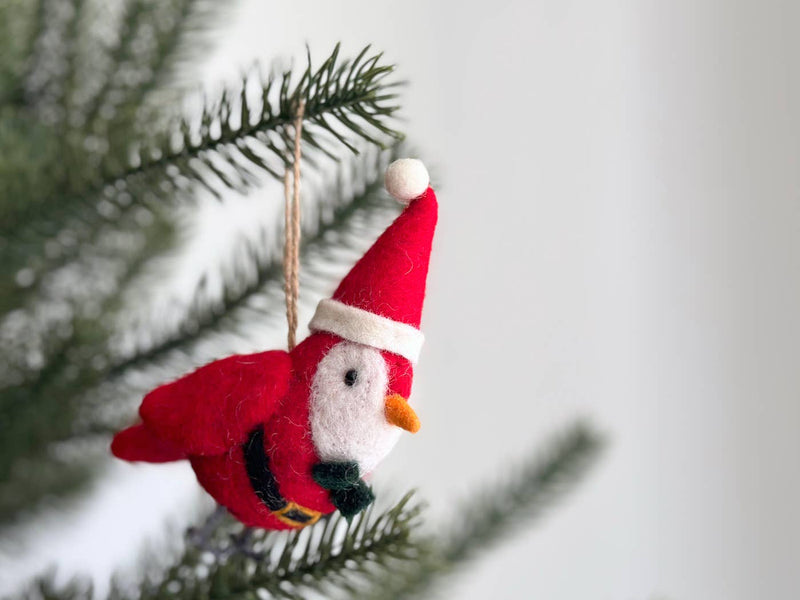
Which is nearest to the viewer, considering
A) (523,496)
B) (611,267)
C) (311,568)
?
(311,568)

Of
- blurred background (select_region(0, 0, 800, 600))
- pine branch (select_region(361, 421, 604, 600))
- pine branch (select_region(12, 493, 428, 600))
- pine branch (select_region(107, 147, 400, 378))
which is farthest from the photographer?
blurred background (select_region(0, 0, 800, 600))

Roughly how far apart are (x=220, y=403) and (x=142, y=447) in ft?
0.22

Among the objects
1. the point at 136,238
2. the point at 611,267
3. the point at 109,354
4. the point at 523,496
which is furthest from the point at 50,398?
the point at 611,267

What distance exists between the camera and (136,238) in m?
0.53

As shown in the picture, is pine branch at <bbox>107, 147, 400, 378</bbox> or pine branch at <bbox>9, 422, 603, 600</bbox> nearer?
pine branch at <bbox>9, 422, 603, 600</bbox>

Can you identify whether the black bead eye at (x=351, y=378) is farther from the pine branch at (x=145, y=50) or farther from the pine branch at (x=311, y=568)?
the pine branch at (x=145, y=50)

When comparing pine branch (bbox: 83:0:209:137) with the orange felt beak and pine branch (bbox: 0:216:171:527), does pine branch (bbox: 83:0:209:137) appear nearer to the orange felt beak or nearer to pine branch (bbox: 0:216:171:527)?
pine branch (bbox: 0:216:171:527)

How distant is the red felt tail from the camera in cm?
38

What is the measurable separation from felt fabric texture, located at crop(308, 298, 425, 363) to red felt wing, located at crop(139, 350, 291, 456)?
28 millimetres

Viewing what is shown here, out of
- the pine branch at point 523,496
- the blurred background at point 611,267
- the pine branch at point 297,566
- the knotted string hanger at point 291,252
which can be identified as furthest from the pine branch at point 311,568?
the blurred background at point 611,267

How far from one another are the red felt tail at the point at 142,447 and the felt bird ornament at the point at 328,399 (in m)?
0.03

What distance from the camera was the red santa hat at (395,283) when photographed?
34 centimetres

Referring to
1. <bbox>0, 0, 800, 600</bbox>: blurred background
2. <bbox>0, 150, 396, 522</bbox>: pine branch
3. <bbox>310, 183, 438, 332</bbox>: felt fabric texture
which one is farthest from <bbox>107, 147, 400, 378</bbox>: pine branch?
<bbox>0, 0, 800, 600</bbox>: blurred background

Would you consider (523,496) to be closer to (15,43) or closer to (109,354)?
(109,354)
